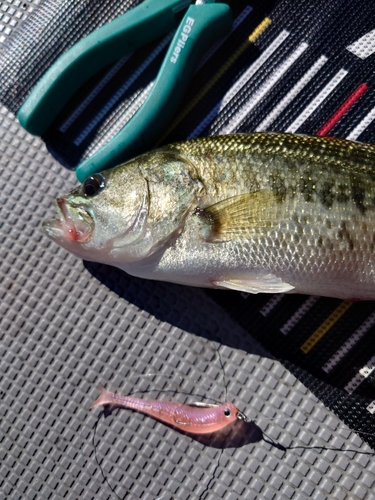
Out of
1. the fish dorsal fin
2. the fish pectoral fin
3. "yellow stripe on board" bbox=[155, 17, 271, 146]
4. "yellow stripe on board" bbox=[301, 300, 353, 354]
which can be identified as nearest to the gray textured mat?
"yellow stripe on board" bbox=[301, 300, 353, 354]

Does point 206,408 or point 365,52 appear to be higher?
point 365,52

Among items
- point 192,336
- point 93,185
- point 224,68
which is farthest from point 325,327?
point 224,68

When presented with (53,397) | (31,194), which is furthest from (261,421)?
A: (31,194)

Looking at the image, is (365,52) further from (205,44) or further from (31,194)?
(31,194)

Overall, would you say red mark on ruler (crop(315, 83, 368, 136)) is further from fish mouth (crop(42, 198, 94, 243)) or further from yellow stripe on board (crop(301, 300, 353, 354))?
fish mouth (crop(42, 198, 94, 243))

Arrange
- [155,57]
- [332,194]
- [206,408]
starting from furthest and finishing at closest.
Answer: [155,57] < [206,408] < [332,194]

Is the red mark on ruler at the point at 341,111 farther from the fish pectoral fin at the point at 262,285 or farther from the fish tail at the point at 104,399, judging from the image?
the fish tail at the point at 104,399

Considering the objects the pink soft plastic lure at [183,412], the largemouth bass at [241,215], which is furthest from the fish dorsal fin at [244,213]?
the pink soft plastic lure at [183,412]
